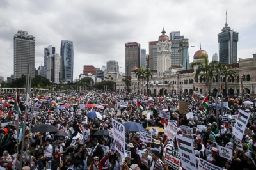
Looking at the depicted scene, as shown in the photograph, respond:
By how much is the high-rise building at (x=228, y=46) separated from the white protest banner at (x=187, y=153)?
179m

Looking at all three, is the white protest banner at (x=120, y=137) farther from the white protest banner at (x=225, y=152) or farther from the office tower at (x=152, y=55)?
the office tower at (x=152, y=55)

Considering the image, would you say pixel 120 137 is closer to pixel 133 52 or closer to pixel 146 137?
pixel 146 137

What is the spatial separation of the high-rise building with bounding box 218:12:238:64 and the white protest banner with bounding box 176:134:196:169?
17911cm

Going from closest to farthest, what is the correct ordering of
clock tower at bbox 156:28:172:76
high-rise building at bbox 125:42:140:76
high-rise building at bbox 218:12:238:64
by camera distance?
clock tower at bbox 156:28:172:76 < high-rise building at bbox 218:12:238:64 < high-rise building at bbox 125:42:140:76

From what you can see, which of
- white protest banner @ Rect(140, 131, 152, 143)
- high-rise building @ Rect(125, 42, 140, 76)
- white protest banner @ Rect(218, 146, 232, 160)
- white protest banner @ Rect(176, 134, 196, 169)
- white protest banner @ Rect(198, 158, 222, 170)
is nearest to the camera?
white protest banner @ Rect(198, 158, 222, 170)

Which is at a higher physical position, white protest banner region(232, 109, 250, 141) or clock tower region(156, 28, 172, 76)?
clock tower region(156, 28, 172, 76)

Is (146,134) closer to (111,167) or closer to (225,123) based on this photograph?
(111,167)

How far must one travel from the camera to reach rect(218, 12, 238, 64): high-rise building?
171125 mm

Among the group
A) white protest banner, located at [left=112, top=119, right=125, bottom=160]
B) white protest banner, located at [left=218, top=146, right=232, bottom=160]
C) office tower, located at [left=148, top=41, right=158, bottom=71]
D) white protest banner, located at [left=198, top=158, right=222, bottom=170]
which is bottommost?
white protest banner, located at [left=218, top=146, right=232, bottom=160]

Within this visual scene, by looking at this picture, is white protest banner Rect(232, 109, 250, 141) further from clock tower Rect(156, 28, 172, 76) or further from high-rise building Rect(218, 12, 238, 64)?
high-rise building Rect(218, 12, 238, 64)

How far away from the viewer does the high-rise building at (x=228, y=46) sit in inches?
6737

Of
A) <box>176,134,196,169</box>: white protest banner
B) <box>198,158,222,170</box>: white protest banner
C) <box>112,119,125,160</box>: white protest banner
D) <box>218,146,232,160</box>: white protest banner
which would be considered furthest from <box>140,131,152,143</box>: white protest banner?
<box>198,158,222,170</box>: white protest banner

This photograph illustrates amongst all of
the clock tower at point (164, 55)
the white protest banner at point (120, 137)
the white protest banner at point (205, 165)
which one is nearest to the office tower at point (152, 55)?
the clock tower at point (164, 55)

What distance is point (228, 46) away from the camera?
17312 cm
